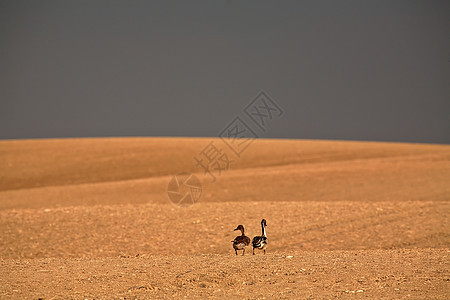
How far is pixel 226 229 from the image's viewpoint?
745 inches

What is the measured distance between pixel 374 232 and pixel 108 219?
27.7 feet

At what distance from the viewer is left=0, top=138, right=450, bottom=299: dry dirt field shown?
32.7 feet

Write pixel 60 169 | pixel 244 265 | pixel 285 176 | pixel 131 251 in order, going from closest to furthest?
pixel 244 265 → pixel 131 251 → pixel 285 176 → pixel 60 169

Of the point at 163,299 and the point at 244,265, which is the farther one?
the point at 244,265

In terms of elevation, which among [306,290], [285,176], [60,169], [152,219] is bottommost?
[306,290]

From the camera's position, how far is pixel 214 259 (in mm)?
12094

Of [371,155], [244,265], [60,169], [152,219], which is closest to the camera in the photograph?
[244,265]

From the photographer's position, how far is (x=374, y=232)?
18.7m

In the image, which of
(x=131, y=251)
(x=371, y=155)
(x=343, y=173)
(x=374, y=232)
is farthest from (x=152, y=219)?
(x=371, y=155)

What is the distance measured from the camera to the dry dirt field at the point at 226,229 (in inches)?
392

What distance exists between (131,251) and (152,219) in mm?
3133

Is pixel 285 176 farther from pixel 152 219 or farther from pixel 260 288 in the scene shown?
pixel 260 288

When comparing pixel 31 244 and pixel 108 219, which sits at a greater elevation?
pixel 108 219

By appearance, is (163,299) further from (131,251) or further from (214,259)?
(131,251)
